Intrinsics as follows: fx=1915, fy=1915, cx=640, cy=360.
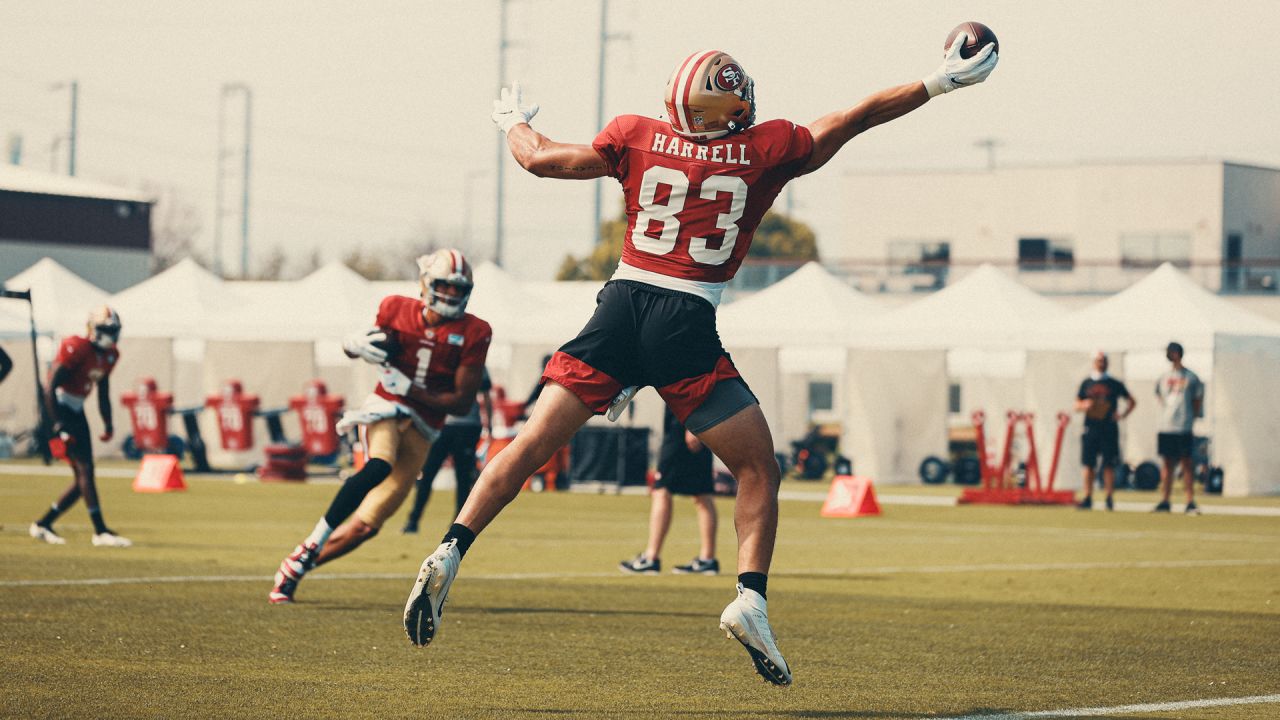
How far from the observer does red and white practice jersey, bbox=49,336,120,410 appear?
14047mm

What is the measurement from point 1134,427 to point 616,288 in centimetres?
3043

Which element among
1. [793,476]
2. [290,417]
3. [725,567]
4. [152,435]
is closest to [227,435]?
[152,435]

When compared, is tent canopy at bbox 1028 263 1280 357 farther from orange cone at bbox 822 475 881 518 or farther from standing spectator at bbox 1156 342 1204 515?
orange cone at bbox 822 475 881 518

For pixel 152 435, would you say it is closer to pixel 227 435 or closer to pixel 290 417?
pixel 227 435

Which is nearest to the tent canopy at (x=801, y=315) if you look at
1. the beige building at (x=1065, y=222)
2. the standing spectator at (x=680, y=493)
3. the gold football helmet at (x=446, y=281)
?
the standing spectator at (x=680, y=493)

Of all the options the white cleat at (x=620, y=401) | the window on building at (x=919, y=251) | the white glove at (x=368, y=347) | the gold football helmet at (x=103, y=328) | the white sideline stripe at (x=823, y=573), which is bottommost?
the white sideline stripe at (x=823, y=573)

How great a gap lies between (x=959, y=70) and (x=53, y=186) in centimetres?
5593

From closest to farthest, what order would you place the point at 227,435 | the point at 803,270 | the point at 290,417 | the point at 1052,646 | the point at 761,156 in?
the point at 761,156 < the point at 1052,646 < the point at 803,270 < the point at 227,435 < the point at 290,417

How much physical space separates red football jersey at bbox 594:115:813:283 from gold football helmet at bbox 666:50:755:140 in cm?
4

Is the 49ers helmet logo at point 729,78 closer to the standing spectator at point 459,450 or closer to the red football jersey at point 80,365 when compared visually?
the red football jersey at point 80,365

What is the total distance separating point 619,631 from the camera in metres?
9.13

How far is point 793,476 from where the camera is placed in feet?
112

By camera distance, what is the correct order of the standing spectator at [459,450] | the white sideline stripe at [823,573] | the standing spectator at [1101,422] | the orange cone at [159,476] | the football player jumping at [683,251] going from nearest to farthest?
the football player jumping at [683,251], the white sideline stripe at [823,573], the standing spectator at [459,450], the standing spectator at [1101,422], the orange cone at [159,476]

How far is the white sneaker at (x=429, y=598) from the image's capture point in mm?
6371
